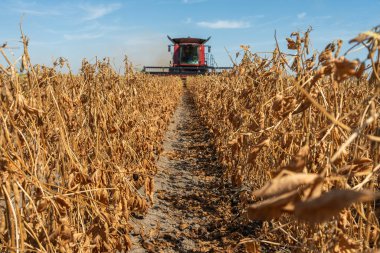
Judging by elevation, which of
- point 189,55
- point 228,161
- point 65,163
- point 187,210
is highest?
point 189,55

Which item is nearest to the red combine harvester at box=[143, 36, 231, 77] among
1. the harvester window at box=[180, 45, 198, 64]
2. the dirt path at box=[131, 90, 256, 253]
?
the harvester window at box=[180, 45, 198, 64]

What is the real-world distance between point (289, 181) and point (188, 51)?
24.5m

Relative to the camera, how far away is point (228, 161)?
470cm

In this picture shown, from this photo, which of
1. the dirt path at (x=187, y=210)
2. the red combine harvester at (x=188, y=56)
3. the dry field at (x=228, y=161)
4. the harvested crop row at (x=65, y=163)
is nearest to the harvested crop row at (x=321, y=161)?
the dry field at (x=228, y=161)

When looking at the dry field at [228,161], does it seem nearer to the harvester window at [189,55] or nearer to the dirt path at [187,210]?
the dirt path at [187,210]

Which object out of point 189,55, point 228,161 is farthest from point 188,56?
point 228,161

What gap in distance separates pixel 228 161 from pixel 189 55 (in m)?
20.6

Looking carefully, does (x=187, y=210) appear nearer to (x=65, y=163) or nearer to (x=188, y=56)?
(x=65, y=163)

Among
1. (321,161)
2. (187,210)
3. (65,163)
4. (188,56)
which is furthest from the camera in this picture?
(188,56)

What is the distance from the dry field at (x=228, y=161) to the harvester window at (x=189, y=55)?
20091 millimetres

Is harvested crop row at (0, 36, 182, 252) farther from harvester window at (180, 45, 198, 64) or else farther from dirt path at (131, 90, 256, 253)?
harvester window at (180, 45, 198, 64)

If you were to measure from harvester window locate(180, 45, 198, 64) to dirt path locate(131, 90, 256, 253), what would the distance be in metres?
18.8

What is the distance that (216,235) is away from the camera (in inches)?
128

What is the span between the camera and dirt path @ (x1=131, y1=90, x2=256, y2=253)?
122 inches
